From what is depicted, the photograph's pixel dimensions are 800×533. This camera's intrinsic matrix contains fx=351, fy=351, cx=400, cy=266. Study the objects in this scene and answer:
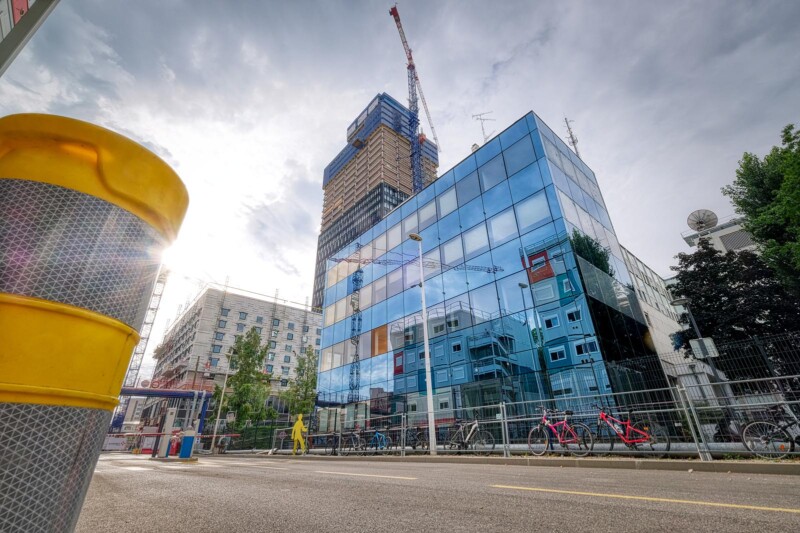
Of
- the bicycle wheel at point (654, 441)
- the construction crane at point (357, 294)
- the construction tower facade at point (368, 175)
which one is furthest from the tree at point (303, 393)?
the construction tower facade at point (368, 175)

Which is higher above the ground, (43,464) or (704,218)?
(704,218)

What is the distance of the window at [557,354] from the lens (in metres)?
13.5

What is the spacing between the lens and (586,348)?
1305 centimetres

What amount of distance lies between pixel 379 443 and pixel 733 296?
2255 centimetres

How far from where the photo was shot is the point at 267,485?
475 centimetres

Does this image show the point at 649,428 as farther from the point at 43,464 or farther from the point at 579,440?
the point at 43,464

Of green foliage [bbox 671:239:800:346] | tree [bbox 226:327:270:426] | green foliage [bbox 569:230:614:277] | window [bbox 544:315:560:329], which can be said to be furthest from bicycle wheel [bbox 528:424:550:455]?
tree [bbox 226:327:270:426]

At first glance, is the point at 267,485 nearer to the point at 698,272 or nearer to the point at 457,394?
the point at 457,394

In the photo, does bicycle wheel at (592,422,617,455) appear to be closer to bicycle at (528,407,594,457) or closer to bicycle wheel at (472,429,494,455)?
bicycle at (528,407,594,457)

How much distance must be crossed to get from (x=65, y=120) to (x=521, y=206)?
59.3 ft

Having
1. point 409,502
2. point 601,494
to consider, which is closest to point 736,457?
point 601,494

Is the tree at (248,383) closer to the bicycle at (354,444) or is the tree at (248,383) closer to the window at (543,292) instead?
the bicycle at (354,444)

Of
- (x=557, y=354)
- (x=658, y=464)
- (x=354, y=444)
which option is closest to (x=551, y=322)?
(x=557, y=354)

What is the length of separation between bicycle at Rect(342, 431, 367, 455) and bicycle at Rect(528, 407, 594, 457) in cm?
858
